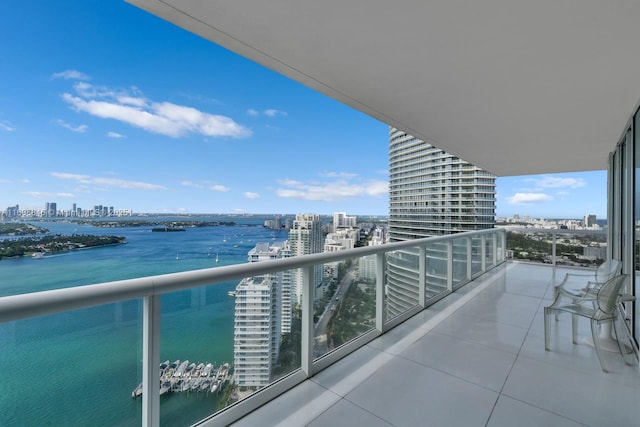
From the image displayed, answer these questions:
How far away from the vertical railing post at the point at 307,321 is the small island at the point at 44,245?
13.7 ft

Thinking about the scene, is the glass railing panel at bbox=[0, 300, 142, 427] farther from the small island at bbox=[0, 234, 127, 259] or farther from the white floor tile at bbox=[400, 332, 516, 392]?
the small island at bbox=[0, 234, 127, 259]

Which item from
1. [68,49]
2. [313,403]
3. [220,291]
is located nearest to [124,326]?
[220,291]

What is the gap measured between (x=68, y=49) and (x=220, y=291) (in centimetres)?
1708

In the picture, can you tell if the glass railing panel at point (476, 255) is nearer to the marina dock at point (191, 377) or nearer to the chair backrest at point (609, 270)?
the chair backrest at point (609, 270)

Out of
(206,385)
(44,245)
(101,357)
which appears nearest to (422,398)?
(206,385)

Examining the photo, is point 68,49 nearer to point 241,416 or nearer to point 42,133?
point 42,133

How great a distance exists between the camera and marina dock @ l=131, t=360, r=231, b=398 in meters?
1.59

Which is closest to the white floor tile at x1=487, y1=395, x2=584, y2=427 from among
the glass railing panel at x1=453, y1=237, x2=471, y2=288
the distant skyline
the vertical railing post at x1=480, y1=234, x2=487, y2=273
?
the distant skyline

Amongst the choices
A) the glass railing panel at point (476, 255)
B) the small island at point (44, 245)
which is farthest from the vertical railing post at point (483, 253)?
the small island at point (44, 245)

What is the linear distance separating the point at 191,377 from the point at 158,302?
537mm

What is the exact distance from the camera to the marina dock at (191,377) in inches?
62.5

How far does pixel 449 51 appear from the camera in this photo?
6.32ft

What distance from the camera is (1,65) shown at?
8.73 m

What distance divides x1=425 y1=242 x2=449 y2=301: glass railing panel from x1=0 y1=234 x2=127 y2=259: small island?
19.6 ft
